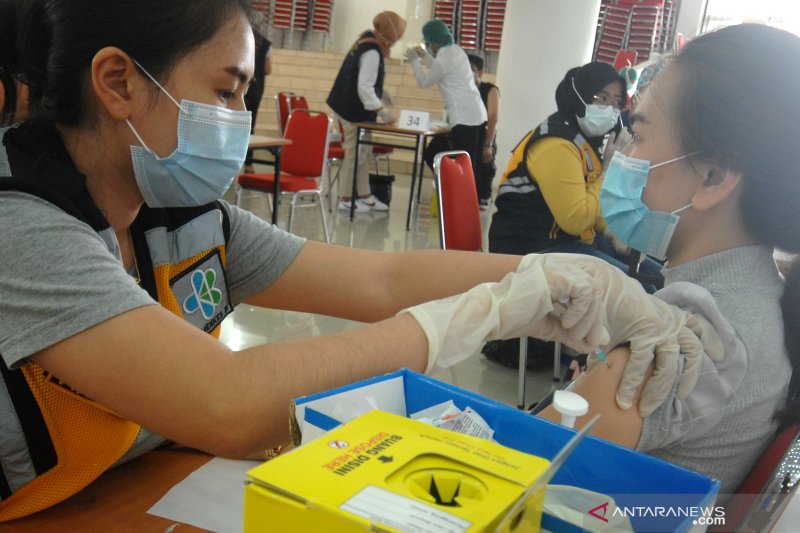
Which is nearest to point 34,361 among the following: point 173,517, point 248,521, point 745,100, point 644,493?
point 173,517

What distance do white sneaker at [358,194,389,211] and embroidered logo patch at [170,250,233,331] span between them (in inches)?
201

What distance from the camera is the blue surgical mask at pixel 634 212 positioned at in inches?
48.2

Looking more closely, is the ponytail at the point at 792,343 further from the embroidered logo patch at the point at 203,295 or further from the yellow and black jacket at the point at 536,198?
the yellow and black jacket at the point at 536,198

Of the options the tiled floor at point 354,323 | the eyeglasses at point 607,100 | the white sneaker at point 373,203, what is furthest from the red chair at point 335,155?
the eyeglasses at point 607,100

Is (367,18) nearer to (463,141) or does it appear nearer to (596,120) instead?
(463,141)

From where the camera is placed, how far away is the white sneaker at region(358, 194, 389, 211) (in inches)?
251

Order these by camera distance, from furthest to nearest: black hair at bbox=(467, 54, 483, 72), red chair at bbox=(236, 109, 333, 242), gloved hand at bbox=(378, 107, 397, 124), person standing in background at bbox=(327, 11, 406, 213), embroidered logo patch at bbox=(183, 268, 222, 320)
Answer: black hair at bbox=(467, 54, 483, 72)
gloved hand at bbox=(378, 107, 397, 124)
person standing in background at bbox=(327, 11, 406, 213)
red chair at bbox=(236, 109, 333, 242)
embroidered logo patch at bbox=(183, 268, 222, 320)

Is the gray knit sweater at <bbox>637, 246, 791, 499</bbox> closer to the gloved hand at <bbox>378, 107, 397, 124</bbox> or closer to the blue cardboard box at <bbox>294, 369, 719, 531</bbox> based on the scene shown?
the blue cardboard box at <bbox>294, 369, 719, 531</bbox>

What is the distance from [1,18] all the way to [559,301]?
3.16ft

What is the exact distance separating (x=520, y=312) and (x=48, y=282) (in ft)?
1.88

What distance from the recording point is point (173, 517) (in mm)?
847

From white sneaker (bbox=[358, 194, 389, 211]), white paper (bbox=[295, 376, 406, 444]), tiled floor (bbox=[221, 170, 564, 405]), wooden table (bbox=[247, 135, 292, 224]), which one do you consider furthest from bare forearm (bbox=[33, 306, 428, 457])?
white sneaker (bbox=[358, 194, 389, 211])

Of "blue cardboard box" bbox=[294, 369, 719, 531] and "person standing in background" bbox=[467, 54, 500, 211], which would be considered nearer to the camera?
"blue cardboard box" bbox=[294, 369, 719, 531]

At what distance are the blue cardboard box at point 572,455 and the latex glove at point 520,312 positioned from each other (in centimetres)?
17
